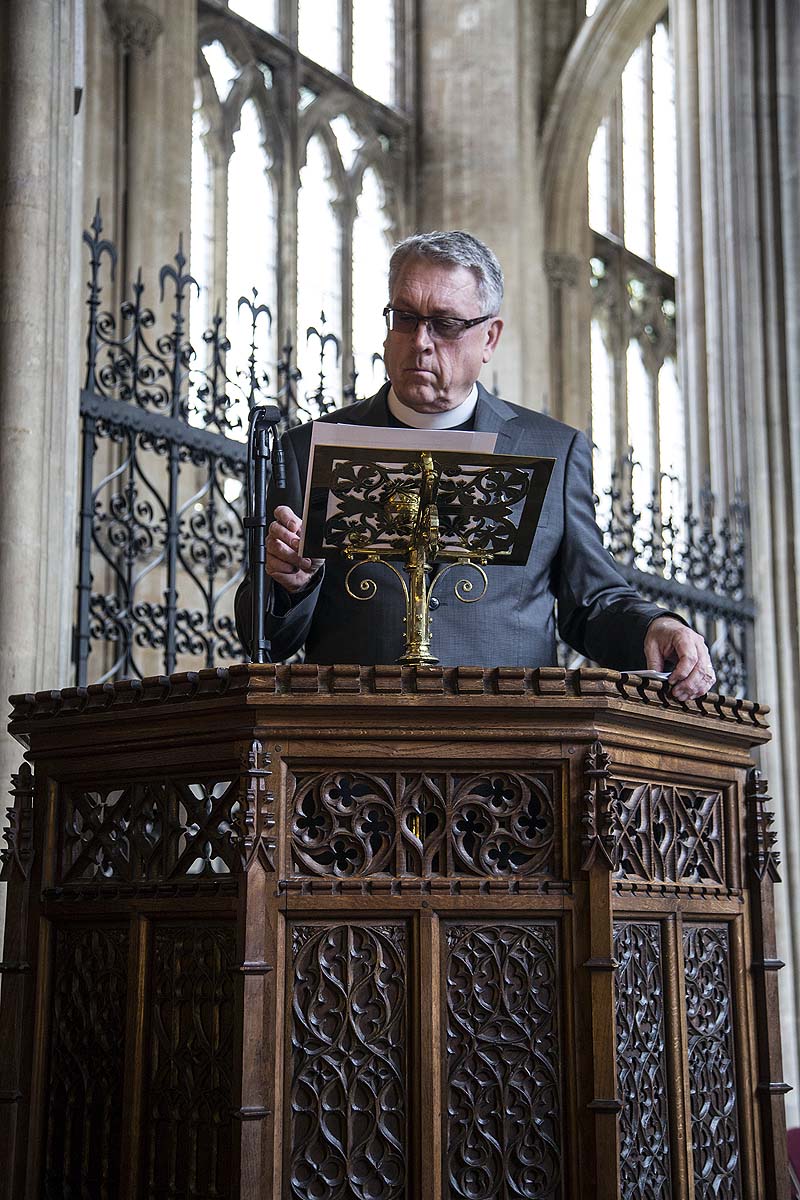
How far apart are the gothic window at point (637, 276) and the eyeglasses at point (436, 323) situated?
13.7 m

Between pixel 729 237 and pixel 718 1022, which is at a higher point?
pixel 729 237

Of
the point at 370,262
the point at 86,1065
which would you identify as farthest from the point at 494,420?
the point at 370,262

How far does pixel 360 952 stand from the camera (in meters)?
2.36

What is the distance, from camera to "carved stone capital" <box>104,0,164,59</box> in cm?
1099

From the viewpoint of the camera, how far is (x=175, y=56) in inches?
444

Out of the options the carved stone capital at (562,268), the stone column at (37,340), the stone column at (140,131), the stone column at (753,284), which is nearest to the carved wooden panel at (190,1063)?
the stone column at (37,340)

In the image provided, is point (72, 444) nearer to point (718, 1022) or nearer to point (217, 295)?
point (718, 1022)

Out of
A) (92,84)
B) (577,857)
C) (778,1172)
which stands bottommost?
(778,1172)

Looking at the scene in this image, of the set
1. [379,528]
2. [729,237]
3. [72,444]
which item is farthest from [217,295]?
[379,528]

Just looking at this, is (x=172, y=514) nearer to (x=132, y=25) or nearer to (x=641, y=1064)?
(x=641, y=1064)

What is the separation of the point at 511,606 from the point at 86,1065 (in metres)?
1.16

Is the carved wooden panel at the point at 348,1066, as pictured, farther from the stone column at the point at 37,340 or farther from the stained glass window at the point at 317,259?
the stained glass window at the point at 317,259

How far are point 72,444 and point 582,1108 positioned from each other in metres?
3.36

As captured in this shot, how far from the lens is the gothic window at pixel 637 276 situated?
682 inches
